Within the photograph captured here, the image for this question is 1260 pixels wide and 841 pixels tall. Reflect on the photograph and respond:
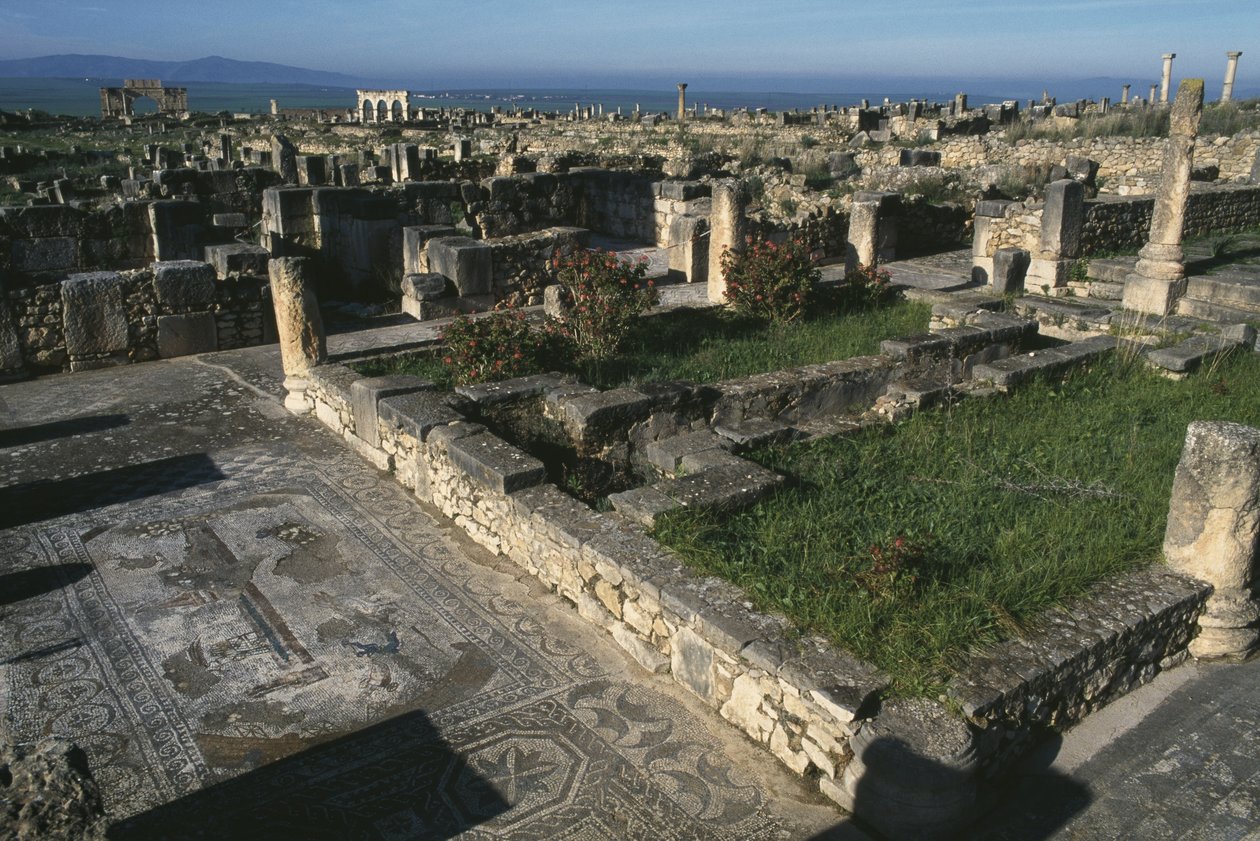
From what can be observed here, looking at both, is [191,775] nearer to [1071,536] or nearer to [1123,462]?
[1071,536]

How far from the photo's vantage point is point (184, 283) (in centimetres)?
1099

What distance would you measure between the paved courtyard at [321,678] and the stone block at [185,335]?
316 centimetres

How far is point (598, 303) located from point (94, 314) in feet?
17.7

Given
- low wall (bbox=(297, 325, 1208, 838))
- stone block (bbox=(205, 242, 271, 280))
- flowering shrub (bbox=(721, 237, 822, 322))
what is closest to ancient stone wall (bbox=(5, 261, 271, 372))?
stone block (bbox=(205, 242, 271, 280))

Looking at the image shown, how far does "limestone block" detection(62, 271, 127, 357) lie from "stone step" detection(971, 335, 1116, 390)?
29.2 ft

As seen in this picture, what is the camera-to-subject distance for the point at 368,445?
8.31 m

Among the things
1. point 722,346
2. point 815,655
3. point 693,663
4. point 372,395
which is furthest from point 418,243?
point 815,655

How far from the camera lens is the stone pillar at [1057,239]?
14656mm

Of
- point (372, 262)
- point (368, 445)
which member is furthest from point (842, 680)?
point (372, 262)

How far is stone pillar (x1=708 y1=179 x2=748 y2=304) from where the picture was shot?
43.3ft

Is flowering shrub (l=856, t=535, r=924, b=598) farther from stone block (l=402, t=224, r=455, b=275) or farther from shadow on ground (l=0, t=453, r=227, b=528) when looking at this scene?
stone block (l=402, t=224, r=455, b=275)

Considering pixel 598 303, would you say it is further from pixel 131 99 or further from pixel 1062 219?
pixel 131 99

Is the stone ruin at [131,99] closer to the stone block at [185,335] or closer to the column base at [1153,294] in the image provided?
the stone block at [185,335]

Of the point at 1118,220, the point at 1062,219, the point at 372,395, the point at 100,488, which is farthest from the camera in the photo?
the point at 1118,220
